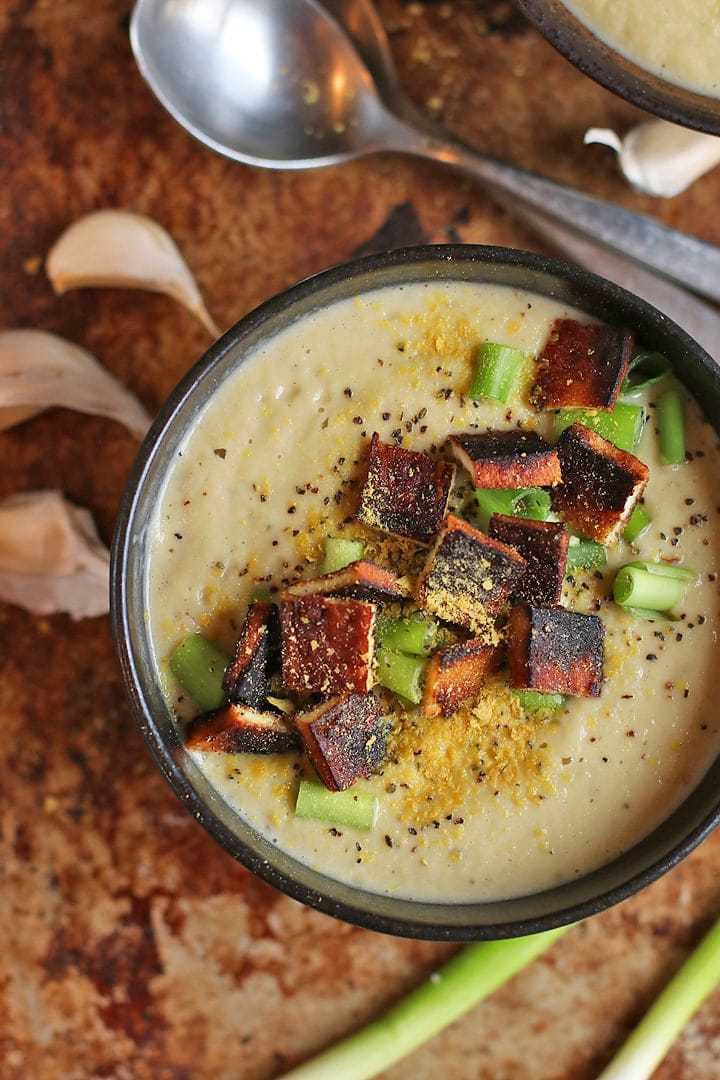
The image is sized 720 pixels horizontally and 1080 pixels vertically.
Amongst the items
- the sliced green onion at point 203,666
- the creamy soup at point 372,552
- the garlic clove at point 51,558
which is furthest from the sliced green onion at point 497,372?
the garlic clove at point 51,558

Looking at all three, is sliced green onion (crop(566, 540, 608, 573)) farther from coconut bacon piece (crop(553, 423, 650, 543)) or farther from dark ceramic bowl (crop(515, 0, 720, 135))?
dark ceramic bowl (crop(515, 0, 720, 135))

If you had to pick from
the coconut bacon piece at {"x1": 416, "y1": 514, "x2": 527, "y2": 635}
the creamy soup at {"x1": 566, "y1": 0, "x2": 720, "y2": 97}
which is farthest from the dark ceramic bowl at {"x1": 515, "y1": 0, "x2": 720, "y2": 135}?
the coconut bacon piece at {"x1": 416, "y1": 514, "x2": 527, "y2": 635}

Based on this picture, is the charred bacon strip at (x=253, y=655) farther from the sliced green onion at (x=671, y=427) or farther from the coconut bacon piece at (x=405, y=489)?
the sliced green onion at (x=671, y=427)

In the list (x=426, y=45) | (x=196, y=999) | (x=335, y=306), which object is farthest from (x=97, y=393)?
(x=196, y=999)

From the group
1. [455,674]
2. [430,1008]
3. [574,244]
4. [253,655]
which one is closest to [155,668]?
[253,655]

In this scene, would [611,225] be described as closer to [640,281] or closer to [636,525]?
[640,281]

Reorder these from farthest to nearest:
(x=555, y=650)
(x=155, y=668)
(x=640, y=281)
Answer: (x=640, y=281) < (x=155, y=668) < (x=555, y=650)
